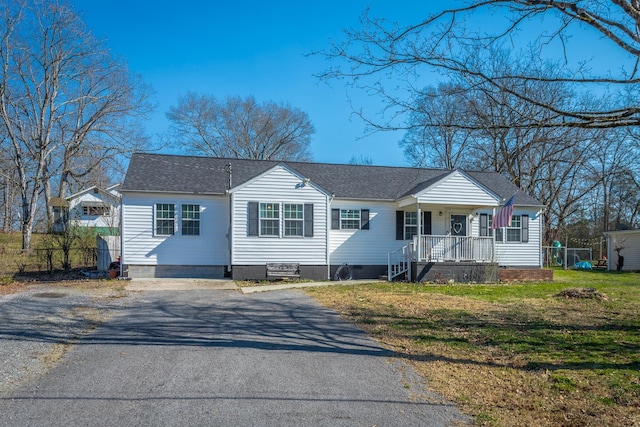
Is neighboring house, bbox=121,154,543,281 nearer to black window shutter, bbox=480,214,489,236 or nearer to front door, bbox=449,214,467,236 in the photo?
front door, bbox=449,214,467,236

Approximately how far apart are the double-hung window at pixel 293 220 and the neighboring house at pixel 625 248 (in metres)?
21.1

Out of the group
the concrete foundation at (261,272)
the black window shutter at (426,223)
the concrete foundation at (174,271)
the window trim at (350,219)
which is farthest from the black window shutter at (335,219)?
the concrete foundation at (174,271)

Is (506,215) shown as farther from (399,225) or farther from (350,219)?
(350,219)

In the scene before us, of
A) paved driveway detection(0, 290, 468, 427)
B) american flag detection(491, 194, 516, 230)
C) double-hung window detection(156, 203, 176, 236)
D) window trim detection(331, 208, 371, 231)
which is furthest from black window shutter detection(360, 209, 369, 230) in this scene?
paved driveway detection(0, 290, 468, 427)

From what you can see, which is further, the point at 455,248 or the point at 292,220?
the point at 455,248

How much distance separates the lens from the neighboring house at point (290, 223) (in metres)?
17.4

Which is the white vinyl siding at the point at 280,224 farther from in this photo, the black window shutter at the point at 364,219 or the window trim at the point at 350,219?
the black window shutter at the point at 364,219

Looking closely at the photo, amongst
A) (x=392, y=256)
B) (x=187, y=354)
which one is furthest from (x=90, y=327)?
(x=392, y=256)

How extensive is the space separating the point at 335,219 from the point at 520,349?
1234 centimetres

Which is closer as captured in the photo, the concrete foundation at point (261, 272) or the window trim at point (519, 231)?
the concrete foundation at point (261, 272)

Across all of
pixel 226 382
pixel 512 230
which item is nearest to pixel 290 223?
pixel 512 230

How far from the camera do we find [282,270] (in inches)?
690

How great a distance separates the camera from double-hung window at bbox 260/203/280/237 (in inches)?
691

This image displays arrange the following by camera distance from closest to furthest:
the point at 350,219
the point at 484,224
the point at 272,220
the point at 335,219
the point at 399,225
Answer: the point at 272,220 → the point at 335,219 → the point at 350,219 → the point at 399,225 → the point at 484,224
